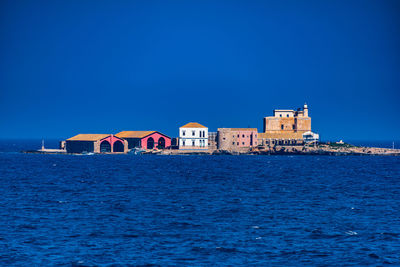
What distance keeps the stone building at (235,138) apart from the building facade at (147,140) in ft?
59.9

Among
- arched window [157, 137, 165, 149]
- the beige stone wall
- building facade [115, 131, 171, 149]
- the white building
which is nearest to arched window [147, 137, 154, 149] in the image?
building facade [115, 131, 171, 149]

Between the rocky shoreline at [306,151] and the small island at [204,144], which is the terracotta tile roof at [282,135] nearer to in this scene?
the small island at [204,144]

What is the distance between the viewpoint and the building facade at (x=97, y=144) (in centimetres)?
15938

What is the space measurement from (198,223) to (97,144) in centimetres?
11538

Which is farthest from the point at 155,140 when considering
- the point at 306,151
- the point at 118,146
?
the point at 306,151

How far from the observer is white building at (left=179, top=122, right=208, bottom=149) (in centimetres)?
16575

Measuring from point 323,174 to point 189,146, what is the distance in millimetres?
70183

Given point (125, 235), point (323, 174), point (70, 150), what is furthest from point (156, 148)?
point (125, 235)

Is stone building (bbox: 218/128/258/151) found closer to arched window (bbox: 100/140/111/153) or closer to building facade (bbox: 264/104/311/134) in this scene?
building facade (bbox: 264/104/311/134)

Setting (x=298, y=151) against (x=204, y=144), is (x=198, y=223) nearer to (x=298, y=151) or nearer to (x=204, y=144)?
(x=204, y=144)

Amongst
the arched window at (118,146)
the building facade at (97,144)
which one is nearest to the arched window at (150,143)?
the building facade at (97,144)

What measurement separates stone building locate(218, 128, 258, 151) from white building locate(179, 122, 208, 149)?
501 cm

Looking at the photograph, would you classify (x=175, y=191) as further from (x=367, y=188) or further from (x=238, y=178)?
(x=367, y=188)

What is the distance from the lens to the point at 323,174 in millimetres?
103938
